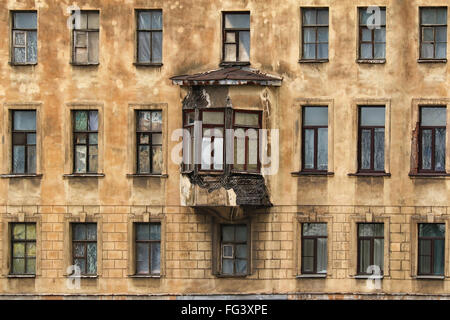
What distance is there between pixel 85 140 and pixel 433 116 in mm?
11171

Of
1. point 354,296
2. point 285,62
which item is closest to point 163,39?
→ point 285,62

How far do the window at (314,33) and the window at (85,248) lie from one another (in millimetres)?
8839

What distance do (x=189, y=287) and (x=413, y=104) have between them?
9155mm

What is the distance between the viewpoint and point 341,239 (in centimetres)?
4606

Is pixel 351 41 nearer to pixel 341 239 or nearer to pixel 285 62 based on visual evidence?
pixel 285 62

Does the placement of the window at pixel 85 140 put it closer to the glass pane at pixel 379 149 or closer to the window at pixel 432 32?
the glass pane at pixel 379 149

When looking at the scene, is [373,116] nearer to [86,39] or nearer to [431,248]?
[431,248]

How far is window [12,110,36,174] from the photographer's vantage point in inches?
1864

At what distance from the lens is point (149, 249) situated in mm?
46844

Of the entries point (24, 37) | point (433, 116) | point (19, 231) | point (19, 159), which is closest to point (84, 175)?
point (19, 159)

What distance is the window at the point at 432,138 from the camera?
46.1 metres

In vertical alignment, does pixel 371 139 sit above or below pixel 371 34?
below

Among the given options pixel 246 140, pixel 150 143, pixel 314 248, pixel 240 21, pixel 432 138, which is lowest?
pixel 314 248

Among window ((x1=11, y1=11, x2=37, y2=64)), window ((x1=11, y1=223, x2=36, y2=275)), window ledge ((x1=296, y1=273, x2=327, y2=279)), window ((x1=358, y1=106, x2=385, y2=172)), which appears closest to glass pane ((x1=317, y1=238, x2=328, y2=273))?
window ledge ((x1=296, y1=273, x2=327, y2=279))
